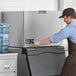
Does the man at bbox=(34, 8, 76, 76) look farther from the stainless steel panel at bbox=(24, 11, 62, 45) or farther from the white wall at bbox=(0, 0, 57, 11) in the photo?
the white wall at bbox=(0, 0, 57, 11)

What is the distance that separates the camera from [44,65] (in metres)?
2.99

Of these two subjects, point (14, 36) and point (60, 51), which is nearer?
point (60, 51)

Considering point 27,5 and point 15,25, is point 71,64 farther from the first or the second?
point 27,5

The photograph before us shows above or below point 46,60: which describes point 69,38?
above

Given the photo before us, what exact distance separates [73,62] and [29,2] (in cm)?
128

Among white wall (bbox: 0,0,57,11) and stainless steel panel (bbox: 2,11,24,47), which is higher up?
white wall (bbox: 0,0,57,11)

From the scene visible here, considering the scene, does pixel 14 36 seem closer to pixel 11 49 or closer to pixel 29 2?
pixel 11 49

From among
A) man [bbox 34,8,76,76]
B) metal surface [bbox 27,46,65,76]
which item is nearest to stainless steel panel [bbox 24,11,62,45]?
metal surface [bbox 27,46,65,76]

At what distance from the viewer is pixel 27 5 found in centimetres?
372

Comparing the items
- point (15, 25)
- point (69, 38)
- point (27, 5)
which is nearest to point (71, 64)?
point (69, 38)

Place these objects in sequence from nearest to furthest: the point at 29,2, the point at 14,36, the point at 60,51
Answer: the point at 60,51
the point at 14,36
the point at 29,2

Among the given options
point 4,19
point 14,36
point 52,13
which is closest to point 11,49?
point 14,36

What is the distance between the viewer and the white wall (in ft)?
12.0

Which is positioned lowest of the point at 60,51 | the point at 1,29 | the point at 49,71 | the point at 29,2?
the point at 49,71
